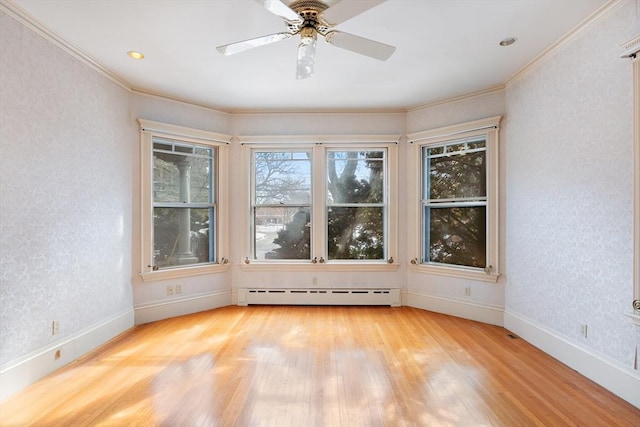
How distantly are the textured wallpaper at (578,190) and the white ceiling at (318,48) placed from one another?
303 mm

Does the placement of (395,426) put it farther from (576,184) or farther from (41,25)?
(41,25)

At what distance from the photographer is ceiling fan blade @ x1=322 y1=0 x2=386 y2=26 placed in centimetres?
172

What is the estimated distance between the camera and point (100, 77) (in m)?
3.17

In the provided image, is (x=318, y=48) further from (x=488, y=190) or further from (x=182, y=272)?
(x=182, y=272)

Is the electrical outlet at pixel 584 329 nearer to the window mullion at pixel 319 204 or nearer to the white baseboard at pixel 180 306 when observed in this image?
the window mullion at pixel 319 204

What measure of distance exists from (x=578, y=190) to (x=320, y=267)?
2902 millimetres

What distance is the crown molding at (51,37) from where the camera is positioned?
2.22 metres

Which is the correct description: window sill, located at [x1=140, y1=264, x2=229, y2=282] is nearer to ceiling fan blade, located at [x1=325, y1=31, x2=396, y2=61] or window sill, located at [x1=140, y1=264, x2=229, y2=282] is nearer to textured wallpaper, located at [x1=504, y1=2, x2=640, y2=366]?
ceiling fan blade, located at [x1=325, y1=31, x2=396, y2=61]

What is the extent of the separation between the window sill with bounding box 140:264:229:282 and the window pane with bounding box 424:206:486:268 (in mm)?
2801

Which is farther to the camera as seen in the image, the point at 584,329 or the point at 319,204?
the point at 319,204

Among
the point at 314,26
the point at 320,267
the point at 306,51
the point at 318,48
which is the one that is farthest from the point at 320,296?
the point at 314,26

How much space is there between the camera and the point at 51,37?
8.41 ft

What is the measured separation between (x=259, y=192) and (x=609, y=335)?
382 cm

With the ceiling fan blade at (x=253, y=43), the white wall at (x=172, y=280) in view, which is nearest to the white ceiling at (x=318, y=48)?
the white wall at (x=172, y=280)
